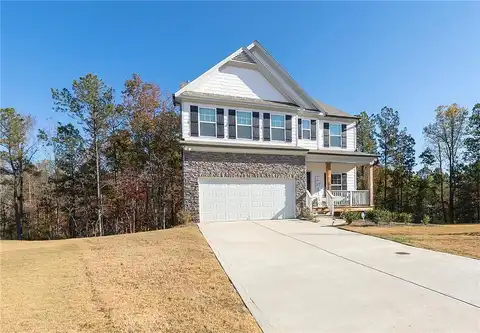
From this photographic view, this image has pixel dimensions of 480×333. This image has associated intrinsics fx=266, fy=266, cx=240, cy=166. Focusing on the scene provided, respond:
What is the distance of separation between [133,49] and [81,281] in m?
15.8

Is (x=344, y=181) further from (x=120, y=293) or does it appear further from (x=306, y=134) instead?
(x=120, y=293)

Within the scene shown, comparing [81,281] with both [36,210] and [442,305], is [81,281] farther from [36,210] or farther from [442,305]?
[36,210]

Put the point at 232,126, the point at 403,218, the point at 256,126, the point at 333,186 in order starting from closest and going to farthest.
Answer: the point at 403,218 < the point at 232,126 < the point at 256,126 < the point at 333,186

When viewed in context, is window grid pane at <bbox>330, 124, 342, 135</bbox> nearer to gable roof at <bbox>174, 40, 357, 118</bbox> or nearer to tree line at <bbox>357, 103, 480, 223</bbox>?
gable roof at <bbox>174, 40, 357, 118</bbox>

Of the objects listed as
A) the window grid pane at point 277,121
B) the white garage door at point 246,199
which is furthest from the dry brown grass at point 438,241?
the window grid pane at point 277,121

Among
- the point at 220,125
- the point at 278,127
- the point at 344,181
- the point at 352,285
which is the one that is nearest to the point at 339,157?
the point at 344,181

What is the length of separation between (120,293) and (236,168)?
1008 cm

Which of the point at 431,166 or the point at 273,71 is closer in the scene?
the point at 273,71

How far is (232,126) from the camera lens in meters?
15.1

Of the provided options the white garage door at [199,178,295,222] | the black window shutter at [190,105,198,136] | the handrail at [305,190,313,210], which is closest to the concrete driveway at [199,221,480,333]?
the white garage door at [199,178,295,222]

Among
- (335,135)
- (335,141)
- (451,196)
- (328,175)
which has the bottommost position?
(451,196)

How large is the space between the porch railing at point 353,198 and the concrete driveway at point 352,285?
315 inches

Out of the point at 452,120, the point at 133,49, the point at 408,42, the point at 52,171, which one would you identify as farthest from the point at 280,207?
the point at 452,120

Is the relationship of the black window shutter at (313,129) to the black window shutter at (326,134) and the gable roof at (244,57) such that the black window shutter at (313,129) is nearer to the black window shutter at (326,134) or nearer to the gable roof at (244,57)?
the black window shutter at (326,134)
